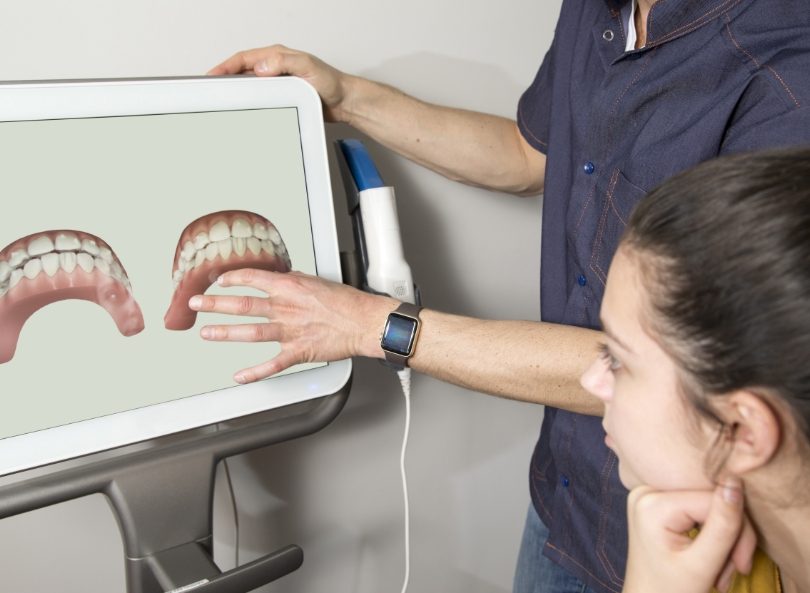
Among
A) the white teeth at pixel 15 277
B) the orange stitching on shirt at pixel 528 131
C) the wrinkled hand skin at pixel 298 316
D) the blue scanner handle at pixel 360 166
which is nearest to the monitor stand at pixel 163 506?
the wrinkled hand skin at pixel 298 316

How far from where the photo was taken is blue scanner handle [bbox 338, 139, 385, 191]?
3.96ft

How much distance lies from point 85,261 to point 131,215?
0.26 feet

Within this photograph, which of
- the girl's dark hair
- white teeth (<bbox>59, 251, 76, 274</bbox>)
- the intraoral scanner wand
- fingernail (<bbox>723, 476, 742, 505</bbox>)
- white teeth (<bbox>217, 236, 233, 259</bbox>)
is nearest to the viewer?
the girl's dark hair

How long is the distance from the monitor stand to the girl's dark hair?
0.58 meters

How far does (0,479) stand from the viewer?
1.17 m

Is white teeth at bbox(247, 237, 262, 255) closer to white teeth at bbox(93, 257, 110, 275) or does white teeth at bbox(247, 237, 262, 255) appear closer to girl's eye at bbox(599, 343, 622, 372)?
white teeth at bbox(93, 257, 110, 275)

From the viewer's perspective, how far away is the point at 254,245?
111 cm

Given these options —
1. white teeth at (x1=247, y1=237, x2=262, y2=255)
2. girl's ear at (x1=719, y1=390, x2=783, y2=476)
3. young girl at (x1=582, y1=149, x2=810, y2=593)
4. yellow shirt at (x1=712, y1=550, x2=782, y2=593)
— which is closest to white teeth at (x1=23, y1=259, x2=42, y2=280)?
white teeth at (x1=247, y1=237, x2=262, y2=255)

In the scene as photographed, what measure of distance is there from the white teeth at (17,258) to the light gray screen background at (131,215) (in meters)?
0.02

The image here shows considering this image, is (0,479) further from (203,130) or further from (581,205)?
(581,205)

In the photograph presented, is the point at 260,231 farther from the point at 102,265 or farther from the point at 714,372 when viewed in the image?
the point at 714,372

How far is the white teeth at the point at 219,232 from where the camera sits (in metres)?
1.08

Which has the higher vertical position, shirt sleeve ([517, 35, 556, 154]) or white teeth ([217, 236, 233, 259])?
shirt sleeve ([517, 35, 556, 154])

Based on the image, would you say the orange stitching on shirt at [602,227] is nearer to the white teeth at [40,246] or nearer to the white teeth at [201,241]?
the white teeth at [201,241]
